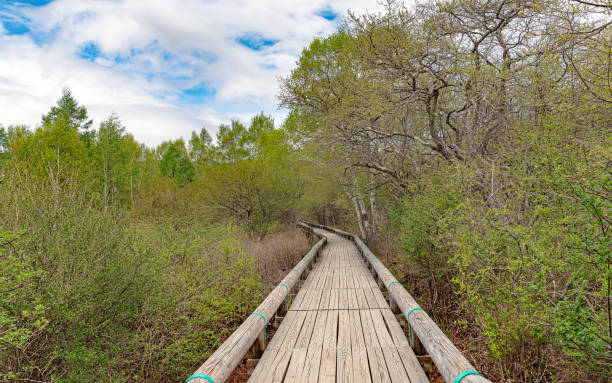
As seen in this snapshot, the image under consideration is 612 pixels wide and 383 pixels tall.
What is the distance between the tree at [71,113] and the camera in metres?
27.7

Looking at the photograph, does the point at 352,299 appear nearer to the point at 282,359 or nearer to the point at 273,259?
the point at 282,359

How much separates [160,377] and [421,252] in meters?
5.86

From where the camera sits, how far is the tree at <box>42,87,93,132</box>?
2772 centimetres

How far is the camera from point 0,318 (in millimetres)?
2410

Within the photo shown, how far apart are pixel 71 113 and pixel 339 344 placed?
110ft

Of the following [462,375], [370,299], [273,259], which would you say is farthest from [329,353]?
[273,259]

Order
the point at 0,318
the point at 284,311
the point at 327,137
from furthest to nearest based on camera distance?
the point at 327,137 < the point at 284,311 < the point at 0,318

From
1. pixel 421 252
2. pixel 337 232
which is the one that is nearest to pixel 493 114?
pixel 421 252

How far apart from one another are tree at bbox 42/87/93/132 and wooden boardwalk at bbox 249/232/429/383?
1211 inches

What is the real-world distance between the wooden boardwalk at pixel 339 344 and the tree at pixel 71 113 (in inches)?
1211

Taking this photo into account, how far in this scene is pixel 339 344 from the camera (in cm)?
392

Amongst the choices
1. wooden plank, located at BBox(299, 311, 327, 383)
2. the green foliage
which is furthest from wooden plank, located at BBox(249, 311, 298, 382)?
the green foliage

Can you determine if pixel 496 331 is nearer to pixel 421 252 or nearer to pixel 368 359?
pixel 368 359

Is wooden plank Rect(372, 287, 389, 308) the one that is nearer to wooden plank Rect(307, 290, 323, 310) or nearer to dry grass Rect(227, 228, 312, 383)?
wooden plank Rect(307, 290, 323, 310)
